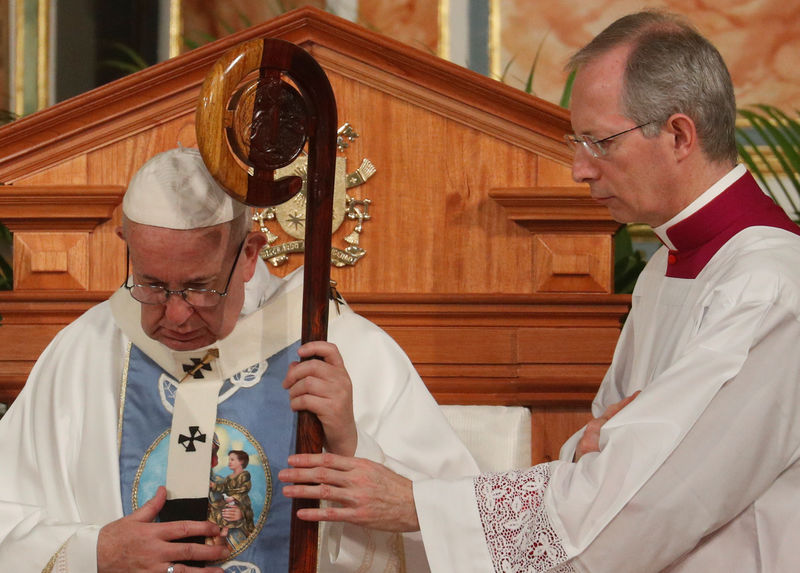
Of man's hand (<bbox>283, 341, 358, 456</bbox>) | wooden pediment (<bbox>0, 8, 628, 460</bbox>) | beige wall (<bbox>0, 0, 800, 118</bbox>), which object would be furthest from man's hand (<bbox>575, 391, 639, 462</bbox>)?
beige wall (<bbox>0, 0, 800, 118</bbox>)

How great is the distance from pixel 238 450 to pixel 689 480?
1.22 meters

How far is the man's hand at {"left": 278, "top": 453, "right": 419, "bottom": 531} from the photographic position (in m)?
2.41

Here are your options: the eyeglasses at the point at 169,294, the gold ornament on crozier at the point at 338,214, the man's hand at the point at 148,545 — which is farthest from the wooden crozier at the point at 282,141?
the gold ornament on crozier at the point at 338,214

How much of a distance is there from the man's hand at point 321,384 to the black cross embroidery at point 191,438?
534 mm

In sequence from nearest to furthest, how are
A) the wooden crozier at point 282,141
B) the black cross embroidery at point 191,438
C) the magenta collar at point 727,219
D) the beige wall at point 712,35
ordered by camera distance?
the wooden crozier at point 282,141
the magenta collar at point 727,219
the black cross embroidery at point 191,438
the beige wall at point 712,35

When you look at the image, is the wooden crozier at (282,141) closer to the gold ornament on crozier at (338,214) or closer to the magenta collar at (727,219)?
the magenta collar at (727,219)

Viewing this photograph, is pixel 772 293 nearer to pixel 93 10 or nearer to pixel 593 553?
pixel 593 553

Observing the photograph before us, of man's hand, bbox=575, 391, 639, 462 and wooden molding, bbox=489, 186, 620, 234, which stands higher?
wooden molding, bbox=489, 186, 620, 234

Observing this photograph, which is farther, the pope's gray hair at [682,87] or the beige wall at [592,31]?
the beige wall at [592,31]

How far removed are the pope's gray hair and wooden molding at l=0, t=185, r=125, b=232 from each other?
1730mm

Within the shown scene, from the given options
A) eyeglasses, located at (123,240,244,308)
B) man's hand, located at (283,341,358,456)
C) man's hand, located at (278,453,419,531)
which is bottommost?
man's hand, located at (278,453,419,531)

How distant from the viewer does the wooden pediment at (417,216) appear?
3.57 metres

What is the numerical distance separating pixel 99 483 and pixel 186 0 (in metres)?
3.79

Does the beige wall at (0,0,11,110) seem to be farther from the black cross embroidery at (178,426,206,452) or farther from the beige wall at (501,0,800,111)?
the black cross embroidery at (178,426,206,452)
